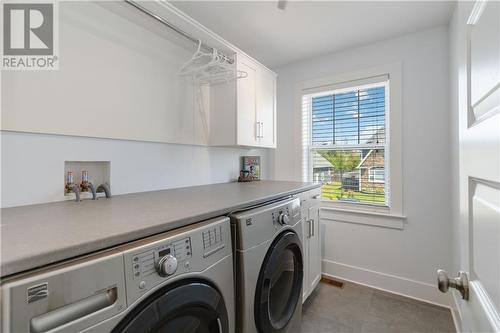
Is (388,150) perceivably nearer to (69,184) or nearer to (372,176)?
(372,176)

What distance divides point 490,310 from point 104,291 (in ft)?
2.77

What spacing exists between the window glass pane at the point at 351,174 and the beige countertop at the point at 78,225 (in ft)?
5.24

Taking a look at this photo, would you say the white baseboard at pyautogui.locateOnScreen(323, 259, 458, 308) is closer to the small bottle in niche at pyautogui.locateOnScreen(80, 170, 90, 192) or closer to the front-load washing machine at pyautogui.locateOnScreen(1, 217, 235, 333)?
the front-load washing machine at pyautogui.locateOnScreen(1, 217, 235, 333)

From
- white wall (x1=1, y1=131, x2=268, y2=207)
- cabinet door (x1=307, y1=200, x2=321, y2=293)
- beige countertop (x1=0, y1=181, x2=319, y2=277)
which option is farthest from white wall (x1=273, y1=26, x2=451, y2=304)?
beige countertop (x1=0, y1=181, x2=319, y2=277)

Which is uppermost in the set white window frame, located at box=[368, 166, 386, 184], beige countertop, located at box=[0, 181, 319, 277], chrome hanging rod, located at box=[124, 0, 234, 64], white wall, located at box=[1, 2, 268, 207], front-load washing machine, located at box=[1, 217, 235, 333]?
chrome hanging rod, located at box=[124, 0, 234, 64]

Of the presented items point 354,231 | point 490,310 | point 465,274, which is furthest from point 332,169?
point 490,310

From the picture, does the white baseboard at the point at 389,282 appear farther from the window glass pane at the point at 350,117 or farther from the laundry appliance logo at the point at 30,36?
the laundry appliance logo at the point at 30,36

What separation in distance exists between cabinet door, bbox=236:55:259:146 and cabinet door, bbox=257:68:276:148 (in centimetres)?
7

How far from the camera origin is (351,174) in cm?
250

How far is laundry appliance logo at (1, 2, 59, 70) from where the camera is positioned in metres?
1.10

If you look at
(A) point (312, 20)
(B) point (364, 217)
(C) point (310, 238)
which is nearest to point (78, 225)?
(C) point (310, 238)

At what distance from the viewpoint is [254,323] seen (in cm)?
111

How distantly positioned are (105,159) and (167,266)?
1003mm

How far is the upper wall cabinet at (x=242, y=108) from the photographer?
197 centimetres
